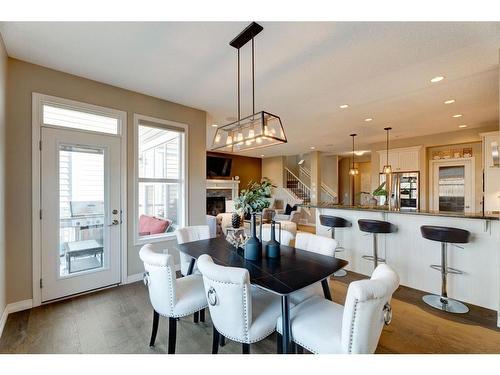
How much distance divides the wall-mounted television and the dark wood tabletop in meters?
6.62

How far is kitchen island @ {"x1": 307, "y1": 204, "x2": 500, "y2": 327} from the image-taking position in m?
2.71

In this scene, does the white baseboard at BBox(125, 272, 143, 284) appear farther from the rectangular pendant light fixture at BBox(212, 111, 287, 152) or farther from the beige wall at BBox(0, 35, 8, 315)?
the rectangular pendant light fixture at BBox(212, 111, 287, 152)

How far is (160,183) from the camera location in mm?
3814

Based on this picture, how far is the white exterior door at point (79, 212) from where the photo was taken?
279 centimetres

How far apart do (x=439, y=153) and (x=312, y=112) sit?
162 inches

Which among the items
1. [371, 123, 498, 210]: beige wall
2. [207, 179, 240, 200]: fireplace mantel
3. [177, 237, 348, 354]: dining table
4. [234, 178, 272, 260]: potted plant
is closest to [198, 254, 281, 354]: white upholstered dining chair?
[177, 237, 348, 354]: dining table

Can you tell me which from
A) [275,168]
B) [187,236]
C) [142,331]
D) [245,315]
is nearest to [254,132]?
[187,236]

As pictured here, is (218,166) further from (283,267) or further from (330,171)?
(283,267)

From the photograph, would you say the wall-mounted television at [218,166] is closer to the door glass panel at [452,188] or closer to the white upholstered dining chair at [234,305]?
the door glass panel at [452,188]

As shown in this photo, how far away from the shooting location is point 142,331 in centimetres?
226

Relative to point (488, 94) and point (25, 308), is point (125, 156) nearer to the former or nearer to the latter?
point (25, 308)

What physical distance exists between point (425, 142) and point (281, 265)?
20.8 feet
